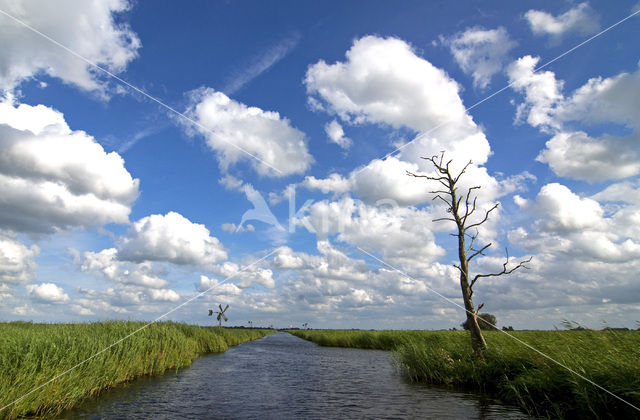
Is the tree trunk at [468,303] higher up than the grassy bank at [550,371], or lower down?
higher up

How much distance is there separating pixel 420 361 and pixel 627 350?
960 centimetres

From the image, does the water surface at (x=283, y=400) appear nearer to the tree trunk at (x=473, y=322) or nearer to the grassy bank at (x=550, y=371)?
the grassy bank at (x=550, y=371)

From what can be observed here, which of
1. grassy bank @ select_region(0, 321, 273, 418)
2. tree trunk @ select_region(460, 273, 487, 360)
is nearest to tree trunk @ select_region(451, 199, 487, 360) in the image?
tree trunk @ select_region(460, 273, 487, 360)

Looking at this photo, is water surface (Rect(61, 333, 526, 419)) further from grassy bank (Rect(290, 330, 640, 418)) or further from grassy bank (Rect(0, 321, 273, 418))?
grassy bank (Rect(290, 330, 640, 418))

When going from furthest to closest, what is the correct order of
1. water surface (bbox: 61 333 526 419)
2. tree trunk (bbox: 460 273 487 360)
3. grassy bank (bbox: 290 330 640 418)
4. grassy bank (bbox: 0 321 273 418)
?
tree trunk (bbox: 460 273 487 360), water surface (bbox: 61 333 526 419), grassy bank (bbox: 0 321 273 418), grassy bank (bbox: 290 330 640 418)

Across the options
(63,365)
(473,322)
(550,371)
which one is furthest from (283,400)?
(550,371)

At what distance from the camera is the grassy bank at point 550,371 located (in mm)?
10758

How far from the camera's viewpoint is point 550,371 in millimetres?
13117

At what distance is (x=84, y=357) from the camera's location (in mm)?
15102

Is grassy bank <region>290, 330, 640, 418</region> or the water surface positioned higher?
grassy bank <region>290, 330, 640, 418</region>

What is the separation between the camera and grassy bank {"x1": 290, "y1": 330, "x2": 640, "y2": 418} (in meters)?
10.8

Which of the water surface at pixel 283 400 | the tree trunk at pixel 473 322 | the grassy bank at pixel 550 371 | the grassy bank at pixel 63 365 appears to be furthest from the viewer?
the tree trunk at pixel 473 322

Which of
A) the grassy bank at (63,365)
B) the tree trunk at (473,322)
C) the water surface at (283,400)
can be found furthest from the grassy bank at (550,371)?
the grassy bank at (63,365)

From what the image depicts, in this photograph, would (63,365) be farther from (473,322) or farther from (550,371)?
(550,371)
